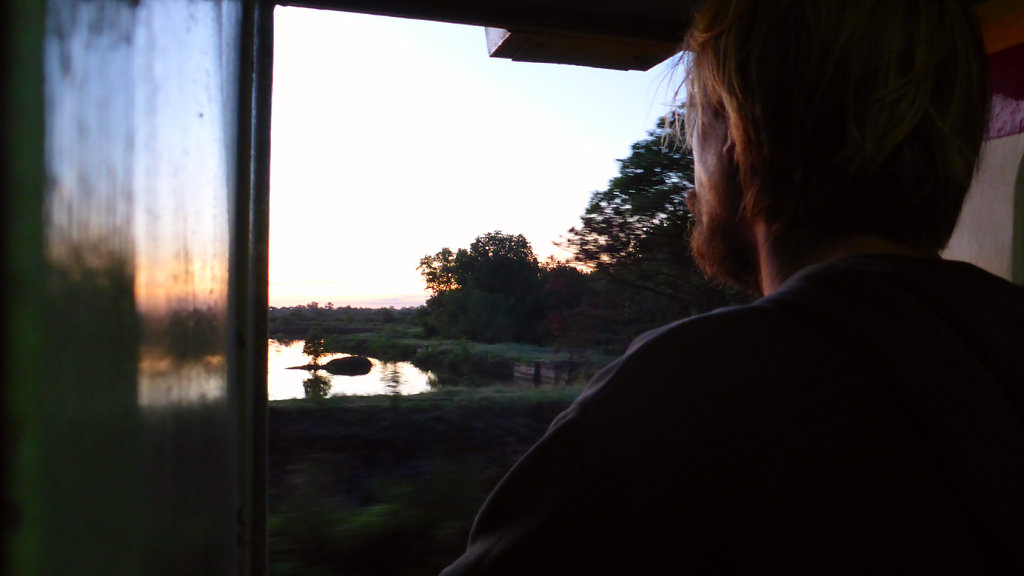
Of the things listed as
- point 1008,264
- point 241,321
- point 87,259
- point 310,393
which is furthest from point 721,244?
point 310,393

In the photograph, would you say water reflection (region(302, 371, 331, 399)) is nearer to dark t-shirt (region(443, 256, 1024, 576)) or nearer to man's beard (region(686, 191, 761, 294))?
man's beard (region(686, 191, 761, 294))

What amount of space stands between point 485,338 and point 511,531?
18.7 ft

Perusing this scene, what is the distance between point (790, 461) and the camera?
2.26 feet

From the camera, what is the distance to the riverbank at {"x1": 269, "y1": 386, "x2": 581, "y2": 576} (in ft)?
12.4

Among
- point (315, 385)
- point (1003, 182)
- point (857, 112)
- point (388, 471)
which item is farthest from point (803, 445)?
point (315, 385)

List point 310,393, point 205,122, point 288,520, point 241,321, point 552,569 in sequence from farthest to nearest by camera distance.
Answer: point 310,393
point 288,520
point 241,321
point 205,122
point 552,569

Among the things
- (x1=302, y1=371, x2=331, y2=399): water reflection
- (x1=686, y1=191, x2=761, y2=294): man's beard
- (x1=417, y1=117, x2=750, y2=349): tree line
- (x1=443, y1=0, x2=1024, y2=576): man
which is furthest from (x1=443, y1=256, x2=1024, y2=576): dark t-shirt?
(x1=417, y1=117, x2=750, y2=349): tree line

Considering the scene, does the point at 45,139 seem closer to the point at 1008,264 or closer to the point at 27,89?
the point at 27,89

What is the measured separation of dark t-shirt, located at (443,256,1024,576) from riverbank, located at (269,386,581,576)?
3.32 m

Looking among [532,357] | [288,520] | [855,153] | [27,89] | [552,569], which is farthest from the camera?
[532,357]

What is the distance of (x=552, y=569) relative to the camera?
688 millimetres

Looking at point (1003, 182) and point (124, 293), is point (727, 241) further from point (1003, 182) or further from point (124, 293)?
point (1003, 182)

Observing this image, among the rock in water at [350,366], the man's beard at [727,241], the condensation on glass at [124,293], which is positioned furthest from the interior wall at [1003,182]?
the rock in water at [350,366]

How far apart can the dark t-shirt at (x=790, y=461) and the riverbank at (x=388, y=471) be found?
3.32 metres
